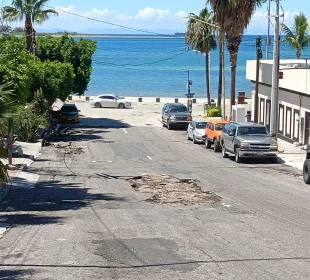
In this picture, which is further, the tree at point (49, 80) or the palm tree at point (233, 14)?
the palm tree at point (233, 14)

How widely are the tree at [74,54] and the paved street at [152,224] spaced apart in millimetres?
22110

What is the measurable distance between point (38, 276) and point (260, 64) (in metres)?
41.0

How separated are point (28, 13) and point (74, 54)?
5.05 metres

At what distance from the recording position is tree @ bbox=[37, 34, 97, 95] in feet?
194

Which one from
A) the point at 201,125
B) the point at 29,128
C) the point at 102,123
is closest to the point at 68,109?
the point at 102,123

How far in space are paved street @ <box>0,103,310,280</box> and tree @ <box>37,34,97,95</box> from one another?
72.5 ft

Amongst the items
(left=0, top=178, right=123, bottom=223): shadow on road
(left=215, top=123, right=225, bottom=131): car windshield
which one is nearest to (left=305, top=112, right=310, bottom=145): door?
(left=215, top=123, right=225, bottom=131): car windshield

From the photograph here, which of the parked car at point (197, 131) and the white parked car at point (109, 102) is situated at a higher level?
the parked car at point (197, 131)

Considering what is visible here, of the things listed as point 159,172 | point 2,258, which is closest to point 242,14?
point 159,172

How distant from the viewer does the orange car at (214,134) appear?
41281 millimetres

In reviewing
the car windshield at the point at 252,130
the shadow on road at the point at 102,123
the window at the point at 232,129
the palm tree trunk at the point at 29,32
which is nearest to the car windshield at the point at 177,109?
the shadow on road at the point at 102,123

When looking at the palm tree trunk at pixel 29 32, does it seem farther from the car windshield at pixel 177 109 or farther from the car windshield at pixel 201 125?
the car windshield at pixel 201 125

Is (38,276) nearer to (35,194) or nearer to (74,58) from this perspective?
(35,194)

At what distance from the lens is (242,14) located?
50844mm
